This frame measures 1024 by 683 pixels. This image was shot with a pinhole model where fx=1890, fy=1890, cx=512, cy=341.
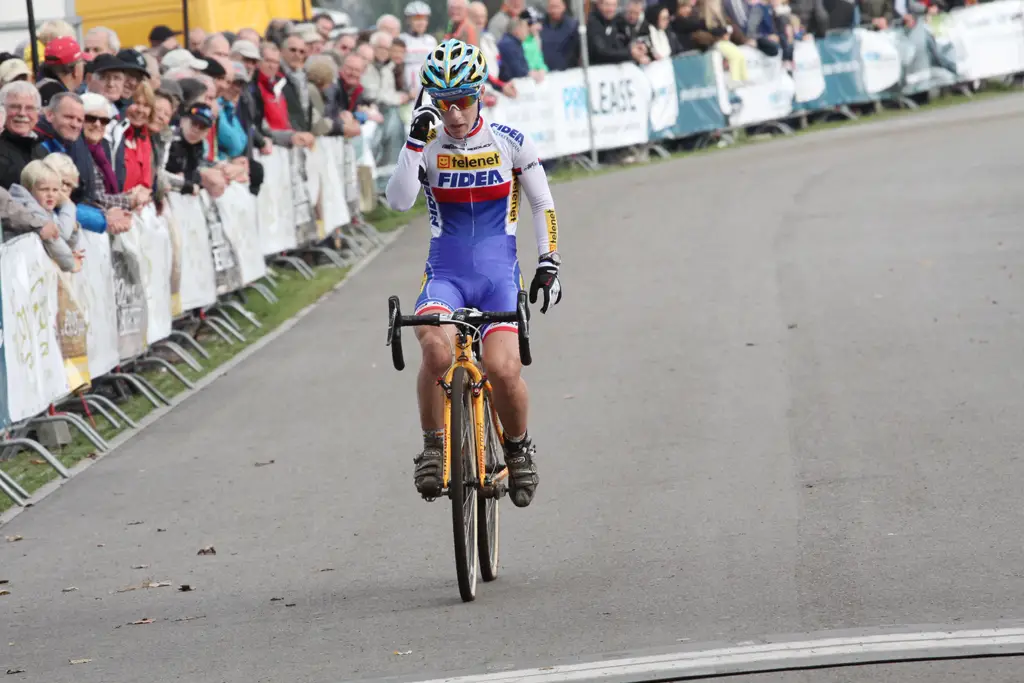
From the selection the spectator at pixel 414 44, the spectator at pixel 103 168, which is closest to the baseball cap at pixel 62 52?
the spectator at pixel 103 168

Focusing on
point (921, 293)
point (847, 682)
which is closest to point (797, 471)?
point (847, 682)

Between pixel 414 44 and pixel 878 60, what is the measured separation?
12.0 metres

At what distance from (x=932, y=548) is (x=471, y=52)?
9.49ft

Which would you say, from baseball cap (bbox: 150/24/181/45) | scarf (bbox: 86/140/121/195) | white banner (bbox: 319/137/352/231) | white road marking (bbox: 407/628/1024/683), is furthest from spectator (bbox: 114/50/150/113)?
white road marking (bbox: 407/628/1024/683)

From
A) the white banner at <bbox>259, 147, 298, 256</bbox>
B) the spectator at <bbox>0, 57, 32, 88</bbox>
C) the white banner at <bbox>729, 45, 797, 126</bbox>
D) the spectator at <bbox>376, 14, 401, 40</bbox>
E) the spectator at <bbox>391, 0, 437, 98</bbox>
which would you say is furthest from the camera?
the white banner at <bbox>729, 45, 797, 126</bbox>

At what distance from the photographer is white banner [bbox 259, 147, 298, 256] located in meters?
18.0

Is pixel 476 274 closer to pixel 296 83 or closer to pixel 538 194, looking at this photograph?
pixel 538 194

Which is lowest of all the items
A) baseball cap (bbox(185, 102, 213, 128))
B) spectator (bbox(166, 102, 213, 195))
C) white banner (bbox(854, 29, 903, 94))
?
white banner (bbox(854, 29, 903, 94))

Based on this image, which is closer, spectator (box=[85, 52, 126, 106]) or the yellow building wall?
spectator (box=[85, 52, 126, 106])

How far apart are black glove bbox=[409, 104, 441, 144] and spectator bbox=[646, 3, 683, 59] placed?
849 inches

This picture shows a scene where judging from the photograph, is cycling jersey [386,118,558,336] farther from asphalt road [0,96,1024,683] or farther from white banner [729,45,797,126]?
white banner [729,45,797,126]

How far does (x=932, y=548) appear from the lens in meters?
8.08

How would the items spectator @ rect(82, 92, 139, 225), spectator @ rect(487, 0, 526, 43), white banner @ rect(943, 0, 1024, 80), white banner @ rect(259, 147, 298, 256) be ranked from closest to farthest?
spectator @ rect(82, 92, 139, 225), white banner @ rect(259, 147, 298, 256), spectator @ rect(487, 0, 526, 43), white banner @ rect(943, 0, 1024, 80)

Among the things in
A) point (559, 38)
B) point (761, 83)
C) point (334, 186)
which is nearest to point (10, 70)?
point (334, 186)
